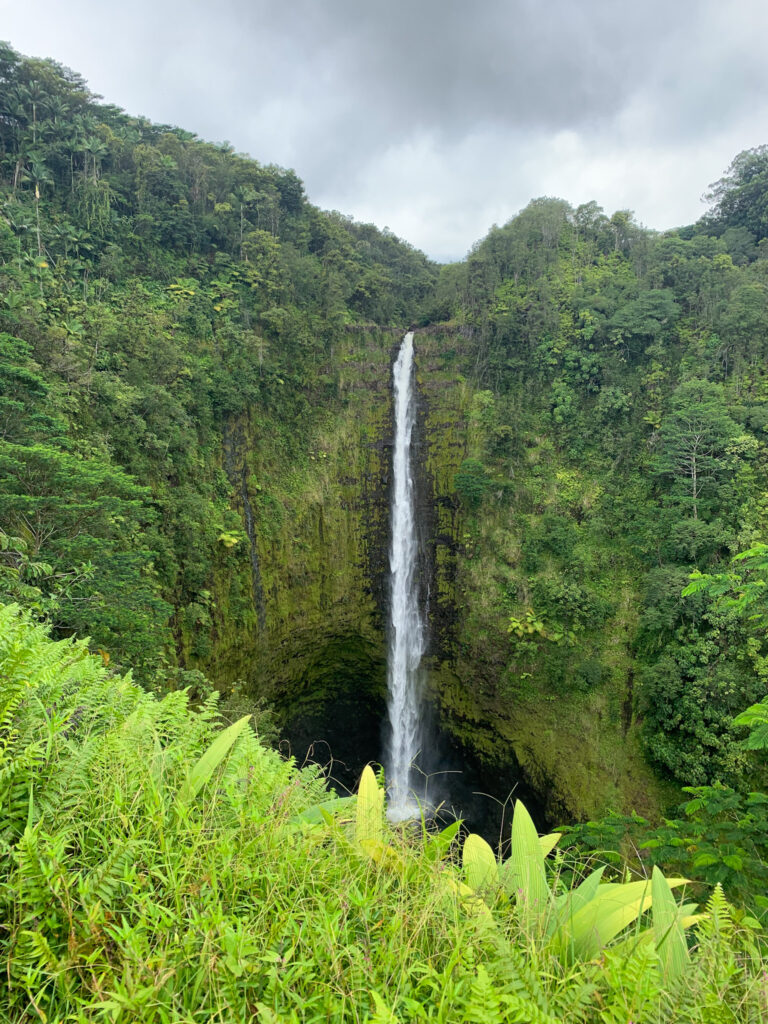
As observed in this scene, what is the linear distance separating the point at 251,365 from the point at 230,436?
9.13 feet

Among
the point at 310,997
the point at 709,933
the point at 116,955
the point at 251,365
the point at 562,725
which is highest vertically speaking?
the point at 251,365

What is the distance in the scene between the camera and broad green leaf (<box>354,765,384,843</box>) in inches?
70.9

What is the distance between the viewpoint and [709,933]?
57.1 inches

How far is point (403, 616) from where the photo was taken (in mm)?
15789

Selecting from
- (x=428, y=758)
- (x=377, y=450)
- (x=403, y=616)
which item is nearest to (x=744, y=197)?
(x=377, y=450)

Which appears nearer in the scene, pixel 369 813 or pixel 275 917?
pixel 275 917

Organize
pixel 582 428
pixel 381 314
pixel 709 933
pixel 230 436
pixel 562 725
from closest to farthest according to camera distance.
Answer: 1. pixel 709 933
2. pixel 562 725
3. pixel 230 436
4. pixel 582 428
5. pixel 381 314

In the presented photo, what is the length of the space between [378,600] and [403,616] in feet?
3.67

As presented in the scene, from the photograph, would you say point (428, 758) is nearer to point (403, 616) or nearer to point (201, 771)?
point (403, 616)

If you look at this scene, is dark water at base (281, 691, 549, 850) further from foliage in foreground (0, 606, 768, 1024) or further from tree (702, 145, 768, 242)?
tree (702, 145, 768, 242)

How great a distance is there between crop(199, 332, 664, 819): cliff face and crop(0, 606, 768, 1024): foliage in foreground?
35.5 feet

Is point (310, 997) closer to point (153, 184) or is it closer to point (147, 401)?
point (147, 401)

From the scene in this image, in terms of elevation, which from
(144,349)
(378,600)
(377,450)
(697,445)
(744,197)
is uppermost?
(744,197)

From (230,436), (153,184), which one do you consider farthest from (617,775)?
(153,184)
